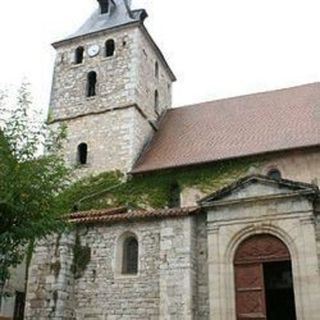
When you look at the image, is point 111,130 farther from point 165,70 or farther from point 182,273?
point 182,273

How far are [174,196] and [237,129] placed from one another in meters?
4.00

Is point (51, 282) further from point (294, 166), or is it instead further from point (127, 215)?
point (294, 166)

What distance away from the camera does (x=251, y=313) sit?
13.0 m

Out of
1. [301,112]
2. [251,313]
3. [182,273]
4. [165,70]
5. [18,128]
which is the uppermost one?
[165,70]

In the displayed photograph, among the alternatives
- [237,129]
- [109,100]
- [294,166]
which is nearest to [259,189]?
[294,166]

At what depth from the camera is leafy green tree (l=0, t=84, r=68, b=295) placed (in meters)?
11.9

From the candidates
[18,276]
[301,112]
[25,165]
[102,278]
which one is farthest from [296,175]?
[18,276]

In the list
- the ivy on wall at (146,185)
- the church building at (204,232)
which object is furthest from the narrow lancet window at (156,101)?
the ivy on wall at (146,185)

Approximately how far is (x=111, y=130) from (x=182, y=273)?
32.4 ft

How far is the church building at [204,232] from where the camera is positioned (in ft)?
43.3

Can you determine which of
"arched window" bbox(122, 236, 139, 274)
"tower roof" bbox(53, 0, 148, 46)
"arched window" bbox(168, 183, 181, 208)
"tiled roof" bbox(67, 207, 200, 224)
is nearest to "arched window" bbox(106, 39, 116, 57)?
"tower roof" bbox(53, 0, 148, 46)

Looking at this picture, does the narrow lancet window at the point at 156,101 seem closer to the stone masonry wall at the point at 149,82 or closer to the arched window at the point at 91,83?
the stone masonry wall at the point at 149,82

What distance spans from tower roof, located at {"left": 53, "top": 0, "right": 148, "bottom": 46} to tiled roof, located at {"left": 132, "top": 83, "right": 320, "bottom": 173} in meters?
5.25

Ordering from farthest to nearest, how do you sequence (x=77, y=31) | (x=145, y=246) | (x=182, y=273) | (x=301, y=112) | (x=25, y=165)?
(x=77, y=31) < (x=301, y=112) < (x=145, y=246) < (x=182, y=273) < (x=25, y=165)
